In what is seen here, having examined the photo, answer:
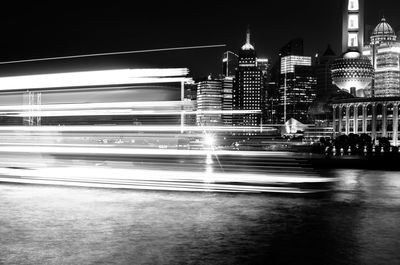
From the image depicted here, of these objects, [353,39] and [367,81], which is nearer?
[367,81]

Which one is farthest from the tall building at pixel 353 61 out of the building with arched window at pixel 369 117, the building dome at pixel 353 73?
the building with arched window at pixel 369 117

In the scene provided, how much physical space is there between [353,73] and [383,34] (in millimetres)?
34819

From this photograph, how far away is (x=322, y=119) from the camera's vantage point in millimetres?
148000

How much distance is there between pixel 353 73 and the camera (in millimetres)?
146875

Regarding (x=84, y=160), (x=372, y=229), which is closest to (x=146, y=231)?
(x=372, y=229)

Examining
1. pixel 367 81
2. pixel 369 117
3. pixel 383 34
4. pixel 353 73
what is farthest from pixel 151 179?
pixel 383 34

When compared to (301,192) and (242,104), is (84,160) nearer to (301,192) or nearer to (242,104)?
(301,192)

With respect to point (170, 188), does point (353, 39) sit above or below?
above

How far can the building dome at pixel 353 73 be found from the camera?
147000 mm

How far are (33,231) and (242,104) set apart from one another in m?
159

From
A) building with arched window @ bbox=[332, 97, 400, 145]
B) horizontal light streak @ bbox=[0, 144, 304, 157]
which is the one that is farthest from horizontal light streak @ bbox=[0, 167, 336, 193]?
building with arched window @ bbox=[332, 97, 400, 145]

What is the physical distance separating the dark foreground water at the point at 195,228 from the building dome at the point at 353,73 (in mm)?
141239

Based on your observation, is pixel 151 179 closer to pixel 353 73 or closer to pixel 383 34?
pixel 353 73

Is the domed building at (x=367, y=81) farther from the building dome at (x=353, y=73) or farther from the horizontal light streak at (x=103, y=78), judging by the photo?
the horizontal light streak at (x=103, y=78)
